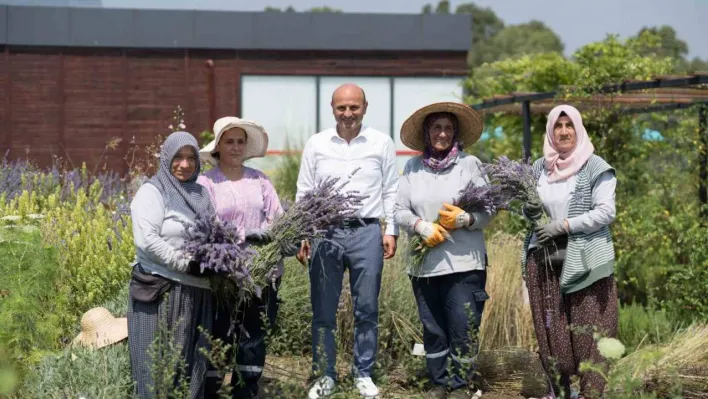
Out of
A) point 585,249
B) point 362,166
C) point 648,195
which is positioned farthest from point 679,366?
point 648,195

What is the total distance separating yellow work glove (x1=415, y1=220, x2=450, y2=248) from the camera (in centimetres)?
577

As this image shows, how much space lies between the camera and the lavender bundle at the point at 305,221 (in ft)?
17.7

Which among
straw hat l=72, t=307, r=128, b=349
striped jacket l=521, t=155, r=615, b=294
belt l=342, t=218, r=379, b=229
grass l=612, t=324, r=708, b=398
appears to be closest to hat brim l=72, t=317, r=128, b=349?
straw hat l=72, t=307, r=128, b=349

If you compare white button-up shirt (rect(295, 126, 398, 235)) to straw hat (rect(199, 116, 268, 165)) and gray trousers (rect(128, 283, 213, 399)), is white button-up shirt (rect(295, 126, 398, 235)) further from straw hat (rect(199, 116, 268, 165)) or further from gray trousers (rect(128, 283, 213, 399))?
gray trousers (rect(128, 283, 213, 399))

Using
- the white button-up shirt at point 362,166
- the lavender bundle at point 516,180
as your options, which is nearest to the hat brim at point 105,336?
the white button-up shirt at point 362,166

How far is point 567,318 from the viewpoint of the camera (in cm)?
561

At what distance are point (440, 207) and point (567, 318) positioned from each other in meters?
1.06

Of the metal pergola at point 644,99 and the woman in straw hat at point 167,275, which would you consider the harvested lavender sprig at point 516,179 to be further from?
the metal pergola at point 644,99

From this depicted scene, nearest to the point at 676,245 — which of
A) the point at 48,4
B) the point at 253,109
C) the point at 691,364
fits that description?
the point at 691,364

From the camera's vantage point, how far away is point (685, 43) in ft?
212

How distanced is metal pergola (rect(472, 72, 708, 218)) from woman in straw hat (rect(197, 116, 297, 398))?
12.6 feet

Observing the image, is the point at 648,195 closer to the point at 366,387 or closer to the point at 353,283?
the point at 353,283

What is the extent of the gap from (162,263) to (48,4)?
52.2 ft

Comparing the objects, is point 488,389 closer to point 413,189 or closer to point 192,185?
point 413,189
